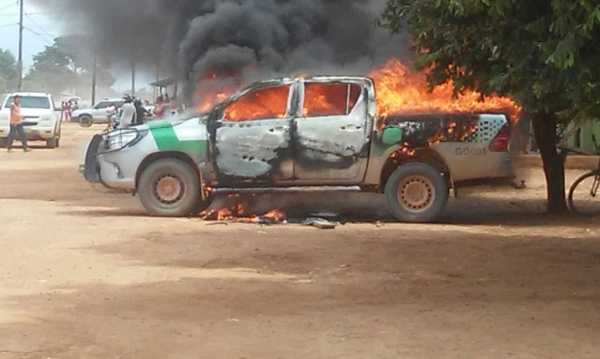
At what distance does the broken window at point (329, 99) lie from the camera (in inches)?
473

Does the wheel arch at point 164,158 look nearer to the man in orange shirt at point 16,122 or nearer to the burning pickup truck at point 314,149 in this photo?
the burning pickup truck at point 314,149

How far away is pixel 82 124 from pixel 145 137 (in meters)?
40.9

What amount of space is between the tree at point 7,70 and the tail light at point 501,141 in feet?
234

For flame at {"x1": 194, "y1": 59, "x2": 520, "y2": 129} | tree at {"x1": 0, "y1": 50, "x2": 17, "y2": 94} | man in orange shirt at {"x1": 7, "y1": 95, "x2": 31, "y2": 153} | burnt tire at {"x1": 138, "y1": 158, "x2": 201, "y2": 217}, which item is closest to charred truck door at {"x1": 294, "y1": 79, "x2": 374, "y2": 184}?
flame at {"x1": 194, "y1": 59, "x2": 520, "y2": 129}

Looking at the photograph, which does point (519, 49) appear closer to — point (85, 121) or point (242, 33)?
point (242, 33)

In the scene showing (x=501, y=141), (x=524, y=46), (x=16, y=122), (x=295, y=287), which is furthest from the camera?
(x=16, y=122)

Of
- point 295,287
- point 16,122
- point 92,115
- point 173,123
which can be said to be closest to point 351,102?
point 173,123

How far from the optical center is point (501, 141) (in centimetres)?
1184

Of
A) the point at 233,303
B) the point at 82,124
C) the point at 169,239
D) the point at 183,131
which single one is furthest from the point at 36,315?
the point at 82,124

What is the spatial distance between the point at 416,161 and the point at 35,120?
60.9 feet

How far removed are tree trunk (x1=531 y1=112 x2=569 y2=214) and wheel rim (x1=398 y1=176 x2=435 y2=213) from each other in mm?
1840

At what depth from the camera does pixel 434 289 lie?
25.8ft

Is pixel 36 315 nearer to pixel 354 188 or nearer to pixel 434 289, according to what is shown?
pixel 434 289

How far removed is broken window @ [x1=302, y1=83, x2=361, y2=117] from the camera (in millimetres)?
12016
